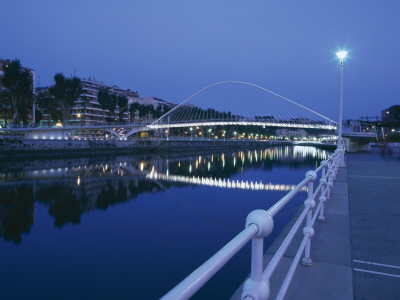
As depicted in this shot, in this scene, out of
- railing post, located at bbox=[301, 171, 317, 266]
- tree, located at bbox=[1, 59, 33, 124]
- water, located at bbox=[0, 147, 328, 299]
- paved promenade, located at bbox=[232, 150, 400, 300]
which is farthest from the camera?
tree, located at bbox=[1, 59, 33, 124]

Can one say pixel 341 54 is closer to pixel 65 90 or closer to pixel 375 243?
pixel 375 243

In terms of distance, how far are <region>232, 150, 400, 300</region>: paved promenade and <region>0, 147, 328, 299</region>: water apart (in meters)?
2.75

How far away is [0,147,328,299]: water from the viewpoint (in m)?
6.59

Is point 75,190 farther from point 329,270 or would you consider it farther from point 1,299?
point 329,270

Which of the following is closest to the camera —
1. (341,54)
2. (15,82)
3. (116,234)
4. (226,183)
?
(116,234)

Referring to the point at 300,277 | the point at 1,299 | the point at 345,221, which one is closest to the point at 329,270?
the point at 300,277

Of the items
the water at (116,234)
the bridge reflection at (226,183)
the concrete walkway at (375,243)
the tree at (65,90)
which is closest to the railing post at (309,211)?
the concrete walkway at (375,243)

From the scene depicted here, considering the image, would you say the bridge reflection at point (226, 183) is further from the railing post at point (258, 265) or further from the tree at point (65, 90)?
the tree at point (65, 90)

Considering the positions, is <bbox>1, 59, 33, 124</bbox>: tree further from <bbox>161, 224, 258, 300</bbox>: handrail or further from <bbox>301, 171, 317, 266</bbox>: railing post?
<bbox>161, 224, 258, 300</bbox>: handrail

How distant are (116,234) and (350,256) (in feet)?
27.6

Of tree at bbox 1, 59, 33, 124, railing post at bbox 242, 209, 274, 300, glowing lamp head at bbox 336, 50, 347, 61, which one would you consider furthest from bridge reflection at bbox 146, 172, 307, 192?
tree at bbox 1, 59, 33, 124

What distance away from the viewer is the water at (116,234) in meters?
6.59

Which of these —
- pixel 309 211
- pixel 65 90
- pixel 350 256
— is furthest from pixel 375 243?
pixel 65 90

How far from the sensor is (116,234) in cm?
1023
